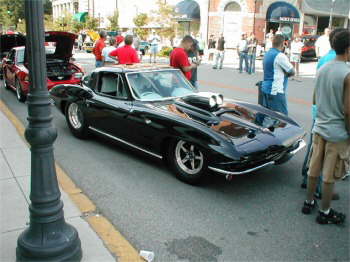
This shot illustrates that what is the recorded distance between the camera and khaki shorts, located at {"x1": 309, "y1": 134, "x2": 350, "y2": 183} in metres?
3.52

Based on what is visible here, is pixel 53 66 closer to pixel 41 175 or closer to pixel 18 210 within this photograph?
pixel 18 210

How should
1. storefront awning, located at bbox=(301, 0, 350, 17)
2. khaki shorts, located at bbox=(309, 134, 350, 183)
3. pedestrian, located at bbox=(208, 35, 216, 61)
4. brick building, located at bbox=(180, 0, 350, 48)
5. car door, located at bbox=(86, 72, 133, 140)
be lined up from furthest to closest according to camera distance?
storefront awning, located at bbox=(301, 0, 350, 17) < brick building, located at bbox=(180, 0, 350, 48) < pedestrian, located at bbox=(208, 35, 216, 61) < car door, located at bbox=(86, 72, 133, 140) < khaki shorts, located at bbox=(309, 134, 350, 183)

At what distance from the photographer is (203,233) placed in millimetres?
3580

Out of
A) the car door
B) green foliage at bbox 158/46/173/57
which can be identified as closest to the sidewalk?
the car door

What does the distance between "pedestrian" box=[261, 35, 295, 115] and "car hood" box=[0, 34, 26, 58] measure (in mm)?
10959

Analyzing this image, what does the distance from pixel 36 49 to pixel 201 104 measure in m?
2.78

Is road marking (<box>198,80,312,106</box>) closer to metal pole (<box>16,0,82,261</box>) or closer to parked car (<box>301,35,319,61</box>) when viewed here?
metal pole (<box>16,0,82,261</box>)

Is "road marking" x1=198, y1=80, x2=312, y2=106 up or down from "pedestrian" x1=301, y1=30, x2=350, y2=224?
down

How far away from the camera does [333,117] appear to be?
348 cm

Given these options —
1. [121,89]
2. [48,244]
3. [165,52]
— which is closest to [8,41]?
[121,89]

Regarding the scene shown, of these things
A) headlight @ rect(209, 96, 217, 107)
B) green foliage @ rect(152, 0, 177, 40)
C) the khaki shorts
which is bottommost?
the khaki shorts

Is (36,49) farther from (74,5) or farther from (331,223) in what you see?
(74,5)

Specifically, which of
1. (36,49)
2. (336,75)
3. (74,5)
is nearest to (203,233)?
(336,75)

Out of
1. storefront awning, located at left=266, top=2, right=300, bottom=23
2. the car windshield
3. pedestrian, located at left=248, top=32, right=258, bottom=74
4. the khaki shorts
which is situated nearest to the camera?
the khaki shorts
